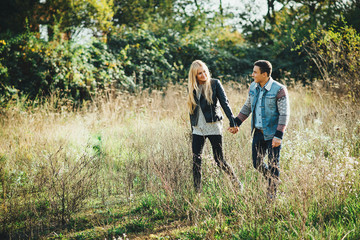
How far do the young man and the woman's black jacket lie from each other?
355 mm

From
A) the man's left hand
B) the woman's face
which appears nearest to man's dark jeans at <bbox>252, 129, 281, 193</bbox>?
the man's left hand

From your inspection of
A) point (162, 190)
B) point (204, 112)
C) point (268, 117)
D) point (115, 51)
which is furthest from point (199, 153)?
point (115, 51)

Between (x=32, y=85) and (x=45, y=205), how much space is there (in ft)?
17.0

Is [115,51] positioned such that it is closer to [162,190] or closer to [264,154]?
[162,190]

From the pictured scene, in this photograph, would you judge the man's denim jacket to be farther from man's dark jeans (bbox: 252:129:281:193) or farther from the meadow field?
the meadow field

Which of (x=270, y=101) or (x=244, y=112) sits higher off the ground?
(x=270, y=101)

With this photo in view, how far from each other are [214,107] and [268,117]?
0.74 metres

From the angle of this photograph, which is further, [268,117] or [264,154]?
[264,154]

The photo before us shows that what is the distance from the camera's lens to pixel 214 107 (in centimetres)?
373

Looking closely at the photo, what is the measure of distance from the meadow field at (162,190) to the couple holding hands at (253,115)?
0.54 ft

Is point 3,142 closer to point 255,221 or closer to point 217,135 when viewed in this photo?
point 217,135

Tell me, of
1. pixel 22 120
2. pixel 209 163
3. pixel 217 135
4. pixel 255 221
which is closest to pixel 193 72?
pixel 217 135

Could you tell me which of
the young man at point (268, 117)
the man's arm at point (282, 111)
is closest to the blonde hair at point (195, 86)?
the young man at point (268, 117)

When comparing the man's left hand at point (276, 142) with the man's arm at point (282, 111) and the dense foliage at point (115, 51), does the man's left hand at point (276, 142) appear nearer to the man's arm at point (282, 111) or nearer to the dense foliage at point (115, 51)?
the man's arm at point (282, 111)
